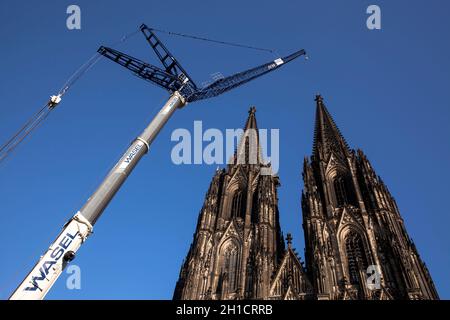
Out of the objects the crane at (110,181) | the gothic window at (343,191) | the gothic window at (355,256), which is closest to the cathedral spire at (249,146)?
the gothic window at (343,191)

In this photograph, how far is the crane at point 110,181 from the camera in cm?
1004

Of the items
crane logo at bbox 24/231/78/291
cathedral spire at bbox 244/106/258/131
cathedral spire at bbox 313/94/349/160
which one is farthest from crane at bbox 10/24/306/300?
cathedral spire at bbox 244/106/258/131

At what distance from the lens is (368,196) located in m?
33.5

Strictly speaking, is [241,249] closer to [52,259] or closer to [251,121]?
[52,259]

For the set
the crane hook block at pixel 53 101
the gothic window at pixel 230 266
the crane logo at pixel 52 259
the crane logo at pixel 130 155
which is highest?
the gothic window at pixel 230 266

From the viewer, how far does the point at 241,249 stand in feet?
104

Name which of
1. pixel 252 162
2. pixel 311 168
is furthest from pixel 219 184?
pixel 311 168

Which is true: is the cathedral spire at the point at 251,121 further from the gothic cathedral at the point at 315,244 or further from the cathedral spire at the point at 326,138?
the gothic cathedral at the point at 315,244

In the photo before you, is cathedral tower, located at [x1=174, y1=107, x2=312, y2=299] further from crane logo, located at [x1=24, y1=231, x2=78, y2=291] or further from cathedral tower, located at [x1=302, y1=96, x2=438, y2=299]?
crane logo, located at [x1=24, y1=231, x2=78, y2=291]

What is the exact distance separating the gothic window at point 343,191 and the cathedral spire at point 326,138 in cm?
352

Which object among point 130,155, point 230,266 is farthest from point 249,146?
point 130,155

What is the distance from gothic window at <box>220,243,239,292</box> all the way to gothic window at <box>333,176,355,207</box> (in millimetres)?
10377

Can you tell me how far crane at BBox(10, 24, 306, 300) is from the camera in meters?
10.0

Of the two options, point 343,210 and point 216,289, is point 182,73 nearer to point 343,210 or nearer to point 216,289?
point 216,289
